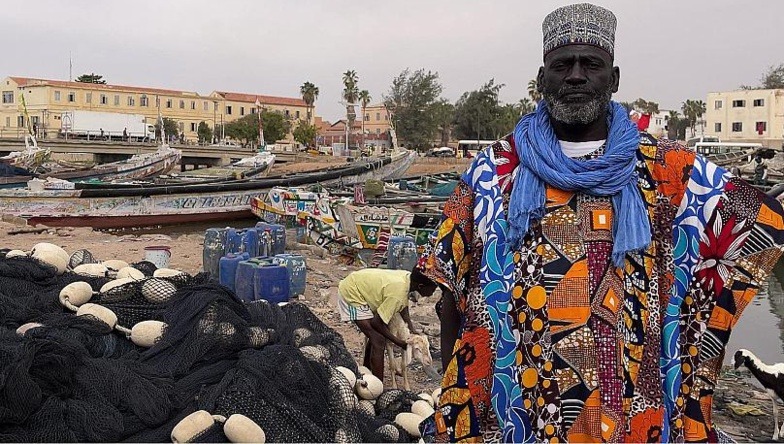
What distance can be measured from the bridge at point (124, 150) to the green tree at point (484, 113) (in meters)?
16.2

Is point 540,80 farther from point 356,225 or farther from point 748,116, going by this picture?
point 748,116

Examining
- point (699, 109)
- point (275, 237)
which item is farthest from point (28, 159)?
point (699, 109)

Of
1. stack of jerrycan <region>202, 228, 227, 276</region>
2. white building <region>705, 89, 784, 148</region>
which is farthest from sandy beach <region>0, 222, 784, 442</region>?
white building <region>705, 89, 784, 148</region>

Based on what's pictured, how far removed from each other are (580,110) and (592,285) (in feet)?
1.49

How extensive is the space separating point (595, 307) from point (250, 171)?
2913 centimetres

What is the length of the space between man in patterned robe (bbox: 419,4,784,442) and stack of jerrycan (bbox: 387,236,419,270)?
8560 mm

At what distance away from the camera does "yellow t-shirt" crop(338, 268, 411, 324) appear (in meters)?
5.66

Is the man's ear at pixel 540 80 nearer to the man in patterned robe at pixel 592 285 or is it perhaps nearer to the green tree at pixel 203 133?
the man in patterned robe at pixel 592 285

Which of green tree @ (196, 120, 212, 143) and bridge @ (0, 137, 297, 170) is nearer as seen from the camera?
bridge @ (0, 137, 297, 170)

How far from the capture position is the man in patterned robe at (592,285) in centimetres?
161

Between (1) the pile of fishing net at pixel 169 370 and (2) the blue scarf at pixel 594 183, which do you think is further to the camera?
(1) the pile of fishing net at pixel 169 370

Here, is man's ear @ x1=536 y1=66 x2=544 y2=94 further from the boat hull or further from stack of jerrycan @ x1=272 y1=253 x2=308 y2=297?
the boat hull

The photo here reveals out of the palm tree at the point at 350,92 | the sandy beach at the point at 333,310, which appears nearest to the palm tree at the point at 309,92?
the palm tree at the point at 350,92

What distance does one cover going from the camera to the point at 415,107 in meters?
56.0
